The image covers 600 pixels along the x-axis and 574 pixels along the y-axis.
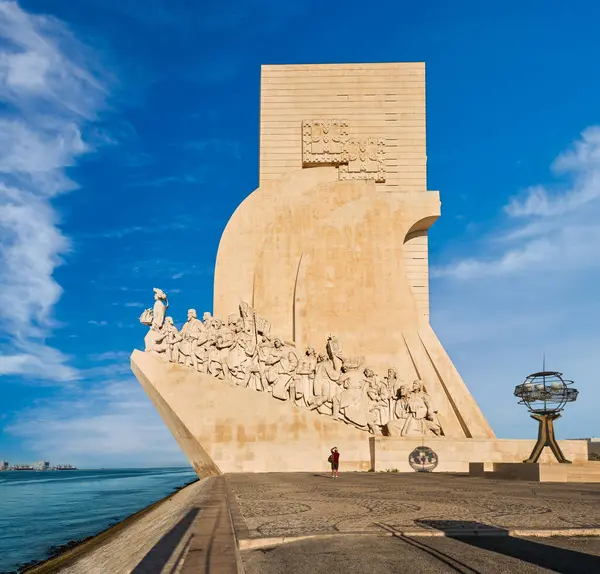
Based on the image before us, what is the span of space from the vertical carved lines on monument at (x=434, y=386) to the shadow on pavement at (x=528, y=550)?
10.4 meters

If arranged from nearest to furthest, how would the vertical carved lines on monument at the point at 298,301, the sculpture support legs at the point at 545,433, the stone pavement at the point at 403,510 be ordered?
the stone pavement at the point at 403,510, the sculpture support legs at the point at 545,433, the vertical carved lines on monument at the point at 298,301

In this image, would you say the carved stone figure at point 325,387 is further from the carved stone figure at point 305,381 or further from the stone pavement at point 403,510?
the stone pavement at point 403,510

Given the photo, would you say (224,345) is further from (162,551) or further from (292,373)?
(162,551)

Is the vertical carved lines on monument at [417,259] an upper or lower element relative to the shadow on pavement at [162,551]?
upper

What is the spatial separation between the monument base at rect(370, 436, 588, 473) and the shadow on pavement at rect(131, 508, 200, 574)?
893cm

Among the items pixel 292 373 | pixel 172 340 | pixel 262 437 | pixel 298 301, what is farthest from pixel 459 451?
pixel 172 340

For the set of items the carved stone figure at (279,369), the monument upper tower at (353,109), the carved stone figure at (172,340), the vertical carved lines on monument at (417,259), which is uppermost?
the monument upper tower at (353,109)

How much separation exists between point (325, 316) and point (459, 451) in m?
4.39

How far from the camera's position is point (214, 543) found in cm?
275

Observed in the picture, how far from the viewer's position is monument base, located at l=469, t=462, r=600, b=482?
366 inches

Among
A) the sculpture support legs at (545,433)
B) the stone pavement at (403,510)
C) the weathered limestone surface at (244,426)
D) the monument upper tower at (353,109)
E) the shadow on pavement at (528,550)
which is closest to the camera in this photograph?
the shadow on pavement at (528,550)

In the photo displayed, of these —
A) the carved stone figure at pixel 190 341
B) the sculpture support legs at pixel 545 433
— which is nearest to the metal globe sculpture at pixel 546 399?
the sculpture support legs at pixel 545 433

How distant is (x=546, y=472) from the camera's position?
30.4 ft

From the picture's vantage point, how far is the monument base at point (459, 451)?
12.0 m
